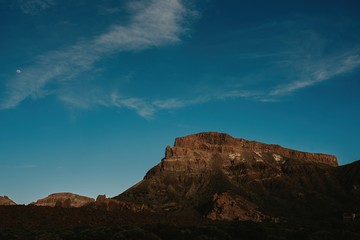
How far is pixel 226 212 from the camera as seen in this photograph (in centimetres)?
15275

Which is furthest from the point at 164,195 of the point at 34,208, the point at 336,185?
the point at 34,208

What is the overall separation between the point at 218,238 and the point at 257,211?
12697 centimetres

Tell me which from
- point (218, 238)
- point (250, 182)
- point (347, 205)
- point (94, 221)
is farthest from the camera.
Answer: point (250, 182)

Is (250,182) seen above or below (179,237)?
above

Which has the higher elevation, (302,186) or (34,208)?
(302,186)

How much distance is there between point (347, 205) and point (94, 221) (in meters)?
127

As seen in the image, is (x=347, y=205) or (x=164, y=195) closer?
(x=347, y=205)

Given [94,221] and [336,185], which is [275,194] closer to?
[336,185]

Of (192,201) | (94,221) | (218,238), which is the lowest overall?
(218,238)

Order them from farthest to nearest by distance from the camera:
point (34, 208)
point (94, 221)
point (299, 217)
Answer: point (299, 217) → point (34, 208) → point (94, 221)

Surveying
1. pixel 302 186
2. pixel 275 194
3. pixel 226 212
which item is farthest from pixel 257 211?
pixel 302 186

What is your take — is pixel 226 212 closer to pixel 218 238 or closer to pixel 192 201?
pixel 192 201

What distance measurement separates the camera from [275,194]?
181375mm

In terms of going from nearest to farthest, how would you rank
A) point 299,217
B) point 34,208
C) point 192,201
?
1. point 34,208
2. point 299,217
3. point 192,201
